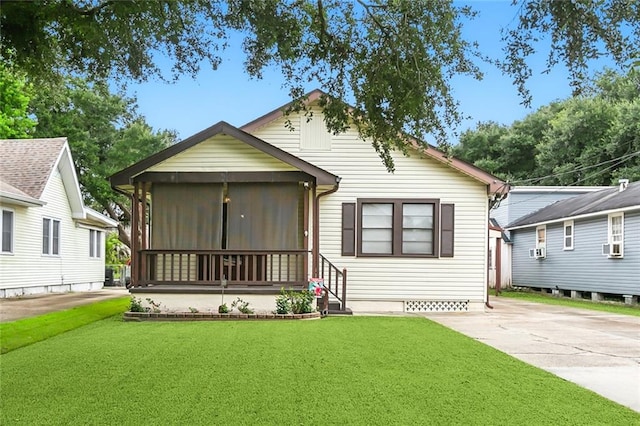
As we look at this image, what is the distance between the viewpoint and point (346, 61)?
7.31 metres

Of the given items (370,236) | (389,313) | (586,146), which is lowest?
(389,313)

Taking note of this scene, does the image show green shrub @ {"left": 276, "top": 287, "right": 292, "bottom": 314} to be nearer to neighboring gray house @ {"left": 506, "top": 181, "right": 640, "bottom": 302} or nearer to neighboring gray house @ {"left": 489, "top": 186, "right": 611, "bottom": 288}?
neighboring gray house @ {"left": 506, "top": 181, "right": 640, "bottom": 302}

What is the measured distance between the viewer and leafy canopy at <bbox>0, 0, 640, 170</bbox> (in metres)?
5.92

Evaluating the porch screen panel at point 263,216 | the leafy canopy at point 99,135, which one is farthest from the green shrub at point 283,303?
the leafy canopy at point 99,135

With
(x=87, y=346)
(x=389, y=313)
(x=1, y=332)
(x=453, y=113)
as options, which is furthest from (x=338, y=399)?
(x=389, y=313)

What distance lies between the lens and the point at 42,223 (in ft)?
57.7

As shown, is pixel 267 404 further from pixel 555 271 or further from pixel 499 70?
pixel 555 271

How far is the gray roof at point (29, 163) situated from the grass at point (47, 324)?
18.0ft

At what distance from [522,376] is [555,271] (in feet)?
55.3

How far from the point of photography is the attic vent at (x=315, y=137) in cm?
1366

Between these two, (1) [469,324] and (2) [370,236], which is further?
(2) [370,236]

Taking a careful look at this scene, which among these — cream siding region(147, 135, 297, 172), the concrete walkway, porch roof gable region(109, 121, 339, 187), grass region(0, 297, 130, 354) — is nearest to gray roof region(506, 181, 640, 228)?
porch roof gable region(109, 121, 339, 187)

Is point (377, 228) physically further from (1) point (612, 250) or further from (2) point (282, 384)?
(1) point (612, 250)

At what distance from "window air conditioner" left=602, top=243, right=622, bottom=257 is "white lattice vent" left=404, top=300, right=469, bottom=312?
6.60m
